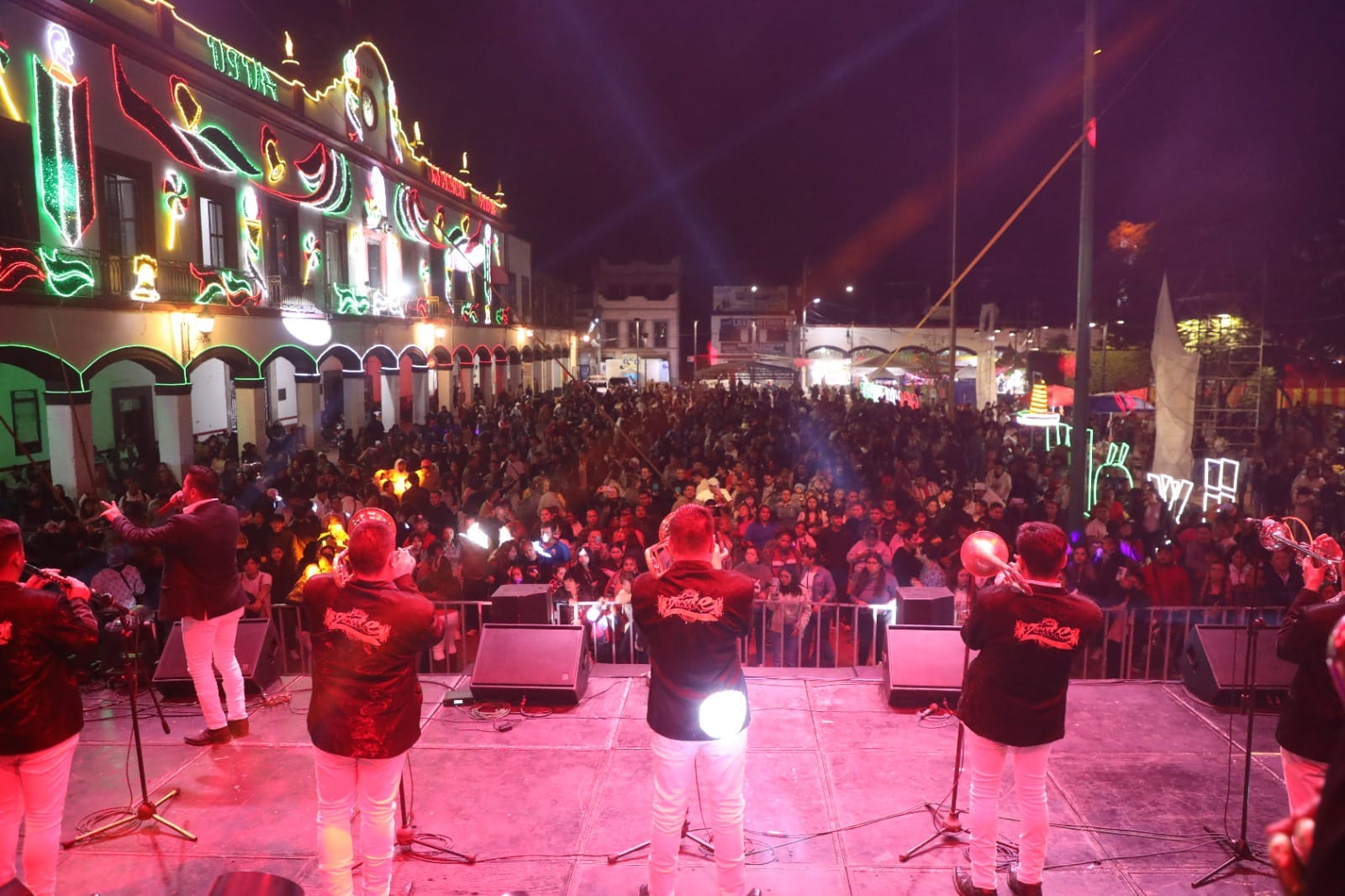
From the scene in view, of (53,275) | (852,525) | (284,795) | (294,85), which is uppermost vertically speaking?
(294,85)

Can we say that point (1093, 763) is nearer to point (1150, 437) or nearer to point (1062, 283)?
point (1150, 437)

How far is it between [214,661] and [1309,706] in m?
5.70

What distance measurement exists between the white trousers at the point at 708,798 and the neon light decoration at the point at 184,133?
1616cm

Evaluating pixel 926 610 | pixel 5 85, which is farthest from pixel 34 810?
pixel 5 85

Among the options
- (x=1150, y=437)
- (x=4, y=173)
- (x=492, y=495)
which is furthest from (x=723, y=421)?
(x=4, y=173)

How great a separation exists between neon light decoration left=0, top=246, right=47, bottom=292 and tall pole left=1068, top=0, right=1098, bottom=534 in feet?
43.7

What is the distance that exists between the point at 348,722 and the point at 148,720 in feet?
11.9

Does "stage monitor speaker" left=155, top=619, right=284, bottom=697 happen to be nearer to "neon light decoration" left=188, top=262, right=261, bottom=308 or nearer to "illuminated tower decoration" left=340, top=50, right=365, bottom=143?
"neon light decoration" left=188, top=262, right=261, bottom=308

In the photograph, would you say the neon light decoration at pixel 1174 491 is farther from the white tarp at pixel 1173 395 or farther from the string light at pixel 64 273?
the string light at pixel 64 273

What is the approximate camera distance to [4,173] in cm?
1285

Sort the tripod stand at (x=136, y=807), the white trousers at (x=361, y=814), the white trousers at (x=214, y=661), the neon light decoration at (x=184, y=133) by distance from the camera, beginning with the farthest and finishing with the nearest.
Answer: the neon light decoration at (x=184, y=133)
the white trousers at (x=214, y=661)
the tripod stand at (x=136, y=807)
the white trousers at (x=361, y=814)

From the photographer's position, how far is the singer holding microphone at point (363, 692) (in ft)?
11.2

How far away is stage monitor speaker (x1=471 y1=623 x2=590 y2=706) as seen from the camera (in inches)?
243

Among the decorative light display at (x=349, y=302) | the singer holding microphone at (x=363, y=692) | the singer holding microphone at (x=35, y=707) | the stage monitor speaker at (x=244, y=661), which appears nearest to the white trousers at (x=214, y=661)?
the stage monitor speaker at (x=244, y=661)
